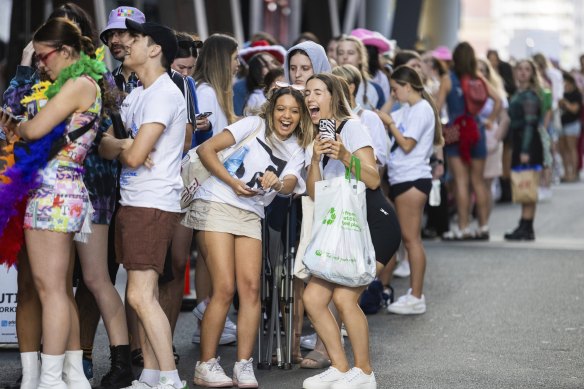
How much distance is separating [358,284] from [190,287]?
4242 millimetres

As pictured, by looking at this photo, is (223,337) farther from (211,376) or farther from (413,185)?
(413,185)

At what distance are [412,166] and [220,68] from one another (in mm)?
2441

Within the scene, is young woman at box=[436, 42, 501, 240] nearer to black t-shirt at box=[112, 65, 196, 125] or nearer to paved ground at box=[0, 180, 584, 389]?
paved ground at box=[0, 180, 584, 389]

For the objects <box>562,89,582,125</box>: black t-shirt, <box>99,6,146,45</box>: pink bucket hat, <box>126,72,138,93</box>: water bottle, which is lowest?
<box>562,89,582,125</box>: black t-shirt

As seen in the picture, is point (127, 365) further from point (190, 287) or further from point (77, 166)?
point (190, 287)

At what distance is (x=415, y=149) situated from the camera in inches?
414

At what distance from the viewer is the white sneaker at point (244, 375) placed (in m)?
7.31

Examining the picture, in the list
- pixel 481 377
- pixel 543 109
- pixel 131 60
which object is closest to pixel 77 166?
pixel 131 60

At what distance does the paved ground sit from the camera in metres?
7.78

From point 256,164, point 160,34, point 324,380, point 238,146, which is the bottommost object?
point 324,380

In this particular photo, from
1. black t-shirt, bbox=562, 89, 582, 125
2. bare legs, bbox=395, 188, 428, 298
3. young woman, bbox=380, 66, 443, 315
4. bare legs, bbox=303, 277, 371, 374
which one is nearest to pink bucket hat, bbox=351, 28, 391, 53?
young woman, bbox=380, 66, 443, 315

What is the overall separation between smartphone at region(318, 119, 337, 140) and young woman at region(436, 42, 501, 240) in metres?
7.13

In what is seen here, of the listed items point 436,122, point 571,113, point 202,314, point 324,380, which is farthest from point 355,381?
point 571,113

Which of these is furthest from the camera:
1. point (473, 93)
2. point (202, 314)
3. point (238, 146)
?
point (473, 93)
